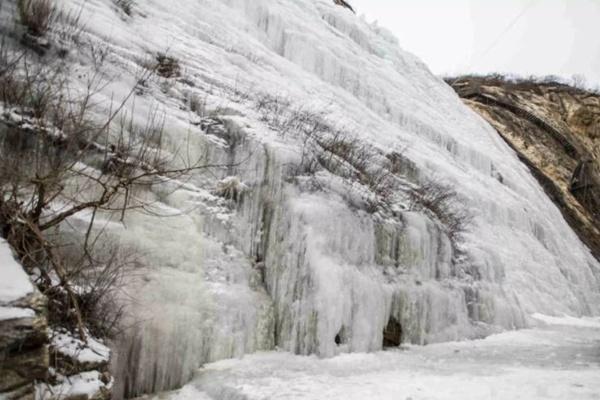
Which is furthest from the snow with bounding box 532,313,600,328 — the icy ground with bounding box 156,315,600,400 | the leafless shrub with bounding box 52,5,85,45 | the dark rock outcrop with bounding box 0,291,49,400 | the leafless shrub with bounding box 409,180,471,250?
the leafless shrub with bounding box 52,5,85,45

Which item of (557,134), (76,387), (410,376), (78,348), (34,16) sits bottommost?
(410,376)

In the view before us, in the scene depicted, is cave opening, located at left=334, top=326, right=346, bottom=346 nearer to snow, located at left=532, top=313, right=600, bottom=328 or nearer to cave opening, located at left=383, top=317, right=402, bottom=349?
cave opening, located at left=383, top=317, right=402, bottom=349

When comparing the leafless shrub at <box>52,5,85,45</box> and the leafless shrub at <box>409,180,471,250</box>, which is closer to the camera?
the leafless shrub at <box>52,5,85,45</box>

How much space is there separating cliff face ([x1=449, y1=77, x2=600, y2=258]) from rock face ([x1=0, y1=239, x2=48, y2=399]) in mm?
17589

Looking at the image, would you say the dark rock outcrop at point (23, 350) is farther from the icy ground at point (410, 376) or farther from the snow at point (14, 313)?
the icy ground at point (410, 376)

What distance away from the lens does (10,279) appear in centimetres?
199

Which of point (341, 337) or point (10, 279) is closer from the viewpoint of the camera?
point (10, 279)

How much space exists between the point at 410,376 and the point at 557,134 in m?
19.0

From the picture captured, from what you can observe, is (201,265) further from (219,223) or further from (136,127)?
(136,127)

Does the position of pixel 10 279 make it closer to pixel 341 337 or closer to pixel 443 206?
pixel 341 337

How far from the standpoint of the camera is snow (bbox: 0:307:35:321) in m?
1.86

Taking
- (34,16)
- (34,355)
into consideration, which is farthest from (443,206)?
(34,355)

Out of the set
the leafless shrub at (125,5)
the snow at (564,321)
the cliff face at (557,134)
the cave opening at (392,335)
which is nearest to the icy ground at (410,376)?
the cave opening at (392,335)

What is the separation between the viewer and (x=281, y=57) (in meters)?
8.62
